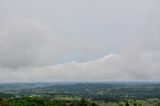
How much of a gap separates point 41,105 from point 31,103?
6.07 m

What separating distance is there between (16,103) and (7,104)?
7938mm

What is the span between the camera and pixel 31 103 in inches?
7013

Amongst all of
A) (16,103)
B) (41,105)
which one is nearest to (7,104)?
(16,103)

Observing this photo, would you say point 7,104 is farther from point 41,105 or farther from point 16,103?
point 41,105

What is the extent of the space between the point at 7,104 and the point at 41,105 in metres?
20.0

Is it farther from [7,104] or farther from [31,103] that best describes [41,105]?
[7,104]

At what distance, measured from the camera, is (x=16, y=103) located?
573ft

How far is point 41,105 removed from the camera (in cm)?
17725

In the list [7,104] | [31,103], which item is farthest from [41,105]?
[7,104]

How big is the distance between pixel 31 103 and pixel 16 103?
28.6ft

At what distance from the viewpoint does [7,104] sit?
168m
